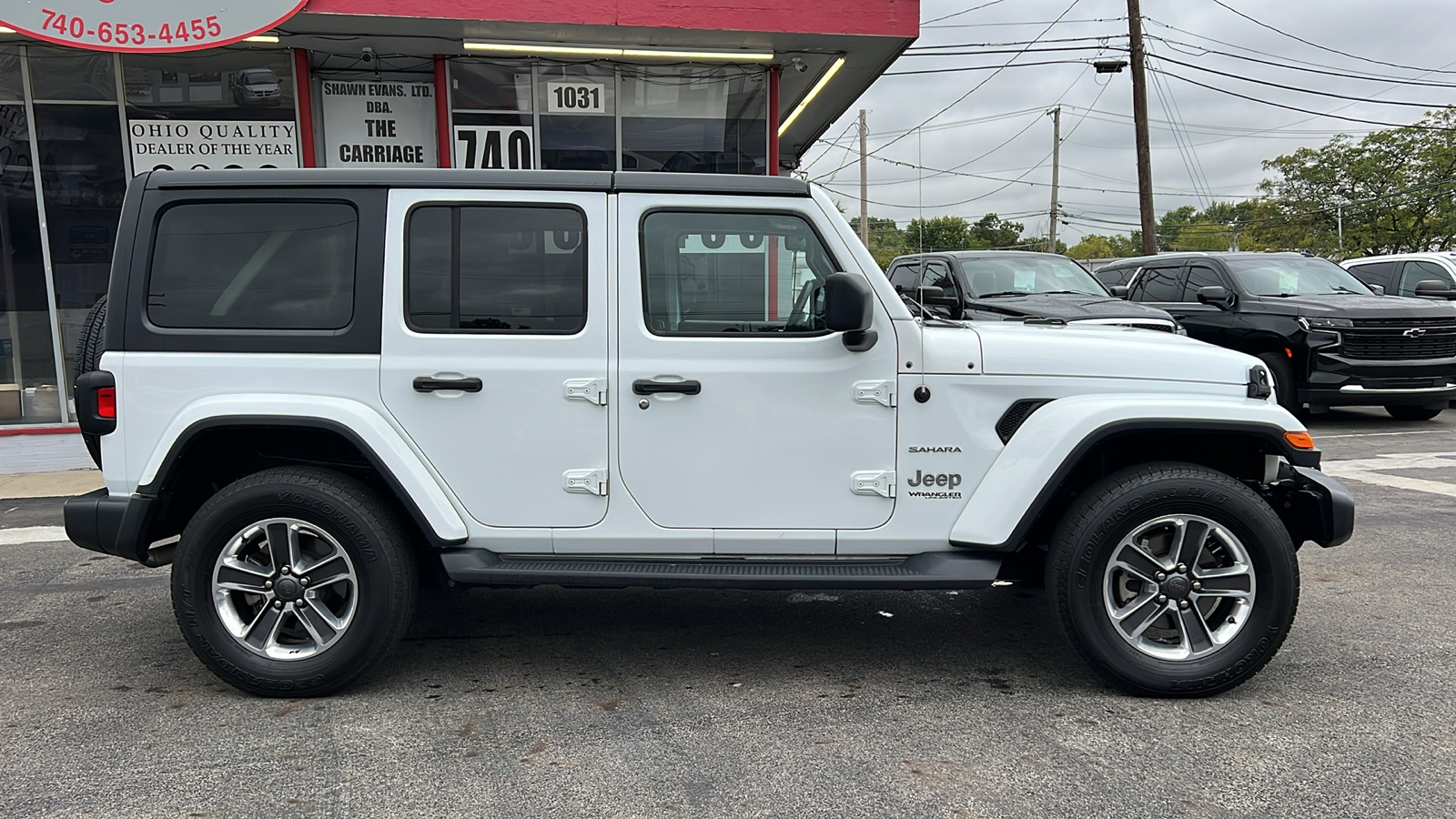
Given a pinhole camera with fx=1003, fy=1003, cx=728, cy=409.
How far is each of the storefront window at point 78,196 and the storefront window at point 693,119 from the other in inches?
197

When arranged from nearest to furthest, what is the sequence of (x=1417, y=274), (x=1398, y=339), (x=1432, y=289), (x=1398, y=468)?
(x=1398, y=468), (x=1398, y=339), (x=1432, y=289), (x=1417, y=274)

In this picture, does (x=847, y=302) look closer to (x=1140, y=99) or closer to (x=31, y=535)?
(x=31, y=535)

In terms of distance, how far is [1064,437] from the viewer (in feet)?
11.8

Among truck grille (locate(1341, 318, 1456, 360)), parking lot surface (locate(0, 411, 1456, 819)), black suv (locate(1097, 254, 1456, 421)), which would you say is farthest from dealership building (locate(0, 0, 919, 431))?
parking lot surface (locate(0, 411, 1456, 819))

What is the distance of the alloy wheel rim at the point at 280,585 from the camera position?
12.1ft

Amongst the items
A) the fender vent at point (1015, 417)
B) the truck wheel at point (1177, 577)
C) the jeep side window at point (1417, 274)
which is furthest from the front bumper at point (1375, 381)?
the fender vent at point (1015, 417)

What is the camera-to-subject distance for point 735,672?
3.98 m

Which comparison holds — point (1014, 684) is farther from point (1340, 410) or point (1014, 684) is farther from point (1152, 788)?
point (1340, 410)

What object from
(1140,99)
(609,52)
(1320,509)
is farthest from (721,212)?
(1140,99)

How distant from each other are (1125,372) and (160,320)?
11.7 ft

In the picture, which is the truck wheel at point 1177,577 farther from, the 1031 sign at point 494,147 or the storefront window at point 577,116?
the 1031 sign at point 494,147

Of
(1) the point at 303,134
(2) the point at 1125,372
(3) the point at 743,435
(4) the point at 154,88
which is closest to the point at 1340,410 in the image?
(2) the point at 1125,372

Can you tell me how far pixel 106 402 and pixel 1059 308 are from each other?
310 inches

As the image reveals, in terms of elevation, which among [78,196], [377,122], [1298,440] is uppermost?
[377,122]
